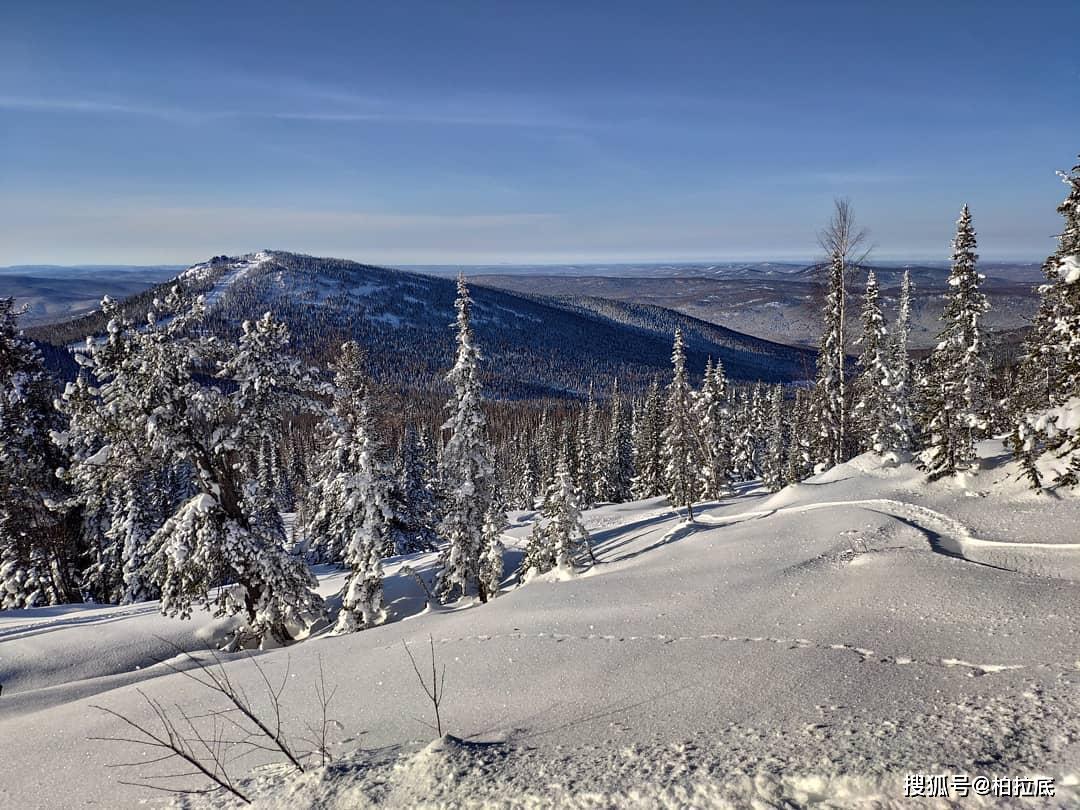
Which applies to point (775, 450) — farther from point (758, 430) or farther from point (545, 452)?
point (545, 452)

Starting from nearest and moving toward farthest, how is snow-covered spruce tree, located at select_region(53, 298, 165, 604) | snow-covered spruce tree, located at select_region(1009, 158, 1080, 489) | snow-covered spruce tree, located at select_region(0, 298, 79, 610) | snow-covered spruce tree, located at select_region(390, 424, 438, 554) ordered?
snow-covered spruce tree, located at select_region(1009, 158, 1080, 489), snow-covered spruce tree, located at select_region(53, 298, 165, 604), snow-covered spruce tree, located at select_region(0, 298, 79, 610), snow-covered spruce tree, located at select_region(390, 424, 438, 554)

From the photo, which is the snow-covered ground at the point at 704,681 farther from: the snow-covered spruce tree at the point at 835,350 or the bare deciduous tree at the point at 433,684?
the snow-covered spruce tree at the point at 835,350

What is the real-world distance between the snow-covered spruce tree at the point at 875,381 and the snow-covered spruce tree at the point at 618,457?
Result: 30.7 metres

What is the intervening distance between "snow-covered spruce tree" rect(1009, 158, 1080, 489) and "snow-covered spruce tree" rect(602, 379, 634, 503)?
1773 inches

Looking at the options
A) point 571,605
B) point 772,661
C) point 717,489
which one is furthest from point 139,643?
point 717,489

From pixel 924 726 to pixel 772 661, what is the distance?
1.95m

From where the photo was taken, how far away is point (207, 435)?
14078mm

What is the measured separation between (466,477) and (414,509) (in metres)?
12.2

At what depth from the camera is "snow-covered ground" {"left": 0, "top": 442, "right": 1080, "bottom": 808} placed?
4.84 meters

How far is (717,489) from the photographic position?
35.7 metres

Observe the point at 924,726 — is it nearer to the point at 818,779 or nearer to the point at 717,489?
the point at 818,779

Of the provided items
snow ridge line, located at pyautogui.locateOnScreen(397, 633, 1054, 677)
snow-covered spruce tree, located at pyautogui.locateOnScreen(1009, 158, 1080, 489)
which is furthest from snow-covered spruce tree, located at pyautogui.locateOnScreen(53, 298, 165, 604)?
snow-covered spruce tree, located at pyautogui.locateOnScreen(1009, 158, 1080, 489)

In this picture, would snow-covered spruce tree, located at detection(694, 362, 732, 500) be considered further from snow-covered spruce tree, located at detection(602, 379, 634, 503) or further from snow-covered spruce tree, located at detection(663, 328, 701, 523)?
snow-covered spruce tree, located at detection(602, 379, 634, 503)

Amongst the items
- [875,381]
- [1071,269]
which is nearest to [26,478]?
[1071,269]
